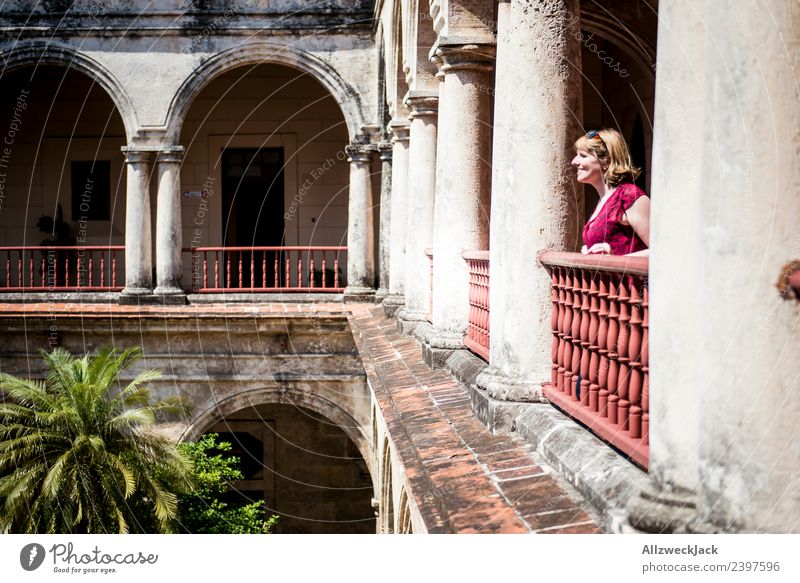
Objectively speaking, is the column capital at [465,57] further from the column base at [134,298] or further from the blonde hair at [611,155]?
the column base at [134,298]

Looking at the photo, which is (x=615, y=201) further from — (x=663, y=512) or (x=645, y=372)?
(x=663, y=512)

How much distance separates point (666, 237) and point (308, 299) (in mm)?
14213

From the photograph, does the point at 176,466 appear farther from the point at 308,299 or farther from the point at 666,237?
the point at 666,237

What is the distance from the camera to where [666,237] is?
3.37 m

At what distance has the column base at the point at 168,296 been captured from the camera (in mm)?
17000

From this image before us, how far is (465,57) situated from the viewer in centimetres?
823

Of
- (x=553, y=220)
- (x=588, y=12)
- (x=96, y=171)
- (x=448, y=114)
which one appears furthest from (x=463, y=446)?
(x=96, y=171)

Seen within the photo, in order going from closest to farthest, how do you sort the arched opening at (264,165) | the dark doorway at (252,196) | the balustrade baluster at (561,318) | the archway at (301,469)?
the balustrade baluster at (561,318) < the archway at (301,469) < the arched opening at (264,165) < the dark doorway at (252,196)

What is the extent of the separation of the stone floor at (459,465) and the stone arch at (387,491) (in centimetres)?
164

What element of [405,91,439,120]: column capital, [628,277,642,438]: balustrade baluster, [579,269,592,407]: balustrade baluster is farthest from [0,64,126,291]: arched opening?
[628,277,642,438]: balustrade baluster

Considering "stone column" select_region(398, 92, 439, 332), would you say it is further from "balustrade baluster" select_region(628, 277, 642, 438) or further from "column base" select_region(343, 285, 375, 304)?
"balustrade baluster" select_region(628, 277, 642, 438)

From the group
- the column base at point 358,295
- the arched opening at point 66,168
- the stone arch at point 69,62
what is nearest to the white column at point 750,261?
the column base at point 358,295

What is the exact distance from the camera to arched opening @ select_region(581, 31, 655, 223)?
14.2 meters

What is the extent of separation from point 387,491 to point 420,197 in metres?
2.99
